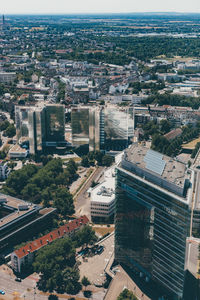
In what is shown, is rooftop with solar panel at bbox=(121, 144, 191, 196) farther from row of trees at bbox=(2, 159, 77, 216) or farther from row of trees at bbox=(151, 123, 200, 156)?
row of trees at bbox=(151, 123, 200, 156)

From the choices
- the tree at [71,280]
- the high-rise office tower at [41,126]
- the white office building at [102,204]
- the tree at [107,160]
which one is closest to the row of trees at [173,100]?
the high-rise office tower at [41,126]

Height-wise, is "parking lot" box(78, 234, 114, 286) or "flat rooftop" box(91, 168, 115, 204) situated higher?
"flat rooftop" box(91, 168, 115, 204)

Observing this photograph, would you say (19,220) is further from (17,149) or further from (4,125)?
(4,125)

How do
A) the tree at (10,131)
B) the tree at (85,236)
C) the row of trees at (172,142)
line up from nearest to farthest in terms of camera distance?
1. the tree at (85,236)
2. the row of trees at (172,142)
3. the tree at (10,131)

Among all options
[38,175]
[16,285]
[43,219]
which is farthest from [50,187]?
[16,285]

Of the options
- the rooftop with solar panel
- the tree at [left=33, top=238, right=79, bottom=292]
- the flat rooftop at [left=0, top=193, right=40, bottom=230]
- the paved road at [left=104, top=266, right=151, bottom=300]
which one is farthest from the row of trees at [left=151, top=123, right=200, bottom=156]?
the paved road at [left=104, top=266, right=151, bottom=300]

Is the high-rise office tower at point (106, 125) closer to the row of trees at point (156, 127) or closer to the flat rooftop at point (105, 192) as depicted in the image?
the row of trees at point (156, 127)

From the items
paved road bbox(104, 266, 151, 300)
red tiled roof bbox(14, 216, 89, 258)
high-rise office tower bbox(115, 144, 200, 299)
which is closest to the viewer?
high-rise office tower bbox(115, 144, 200, 299)

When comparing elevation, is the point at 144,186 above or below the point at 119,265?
above

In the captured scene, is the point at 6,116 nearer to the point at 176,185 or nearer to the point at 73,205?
the point at 73,205
